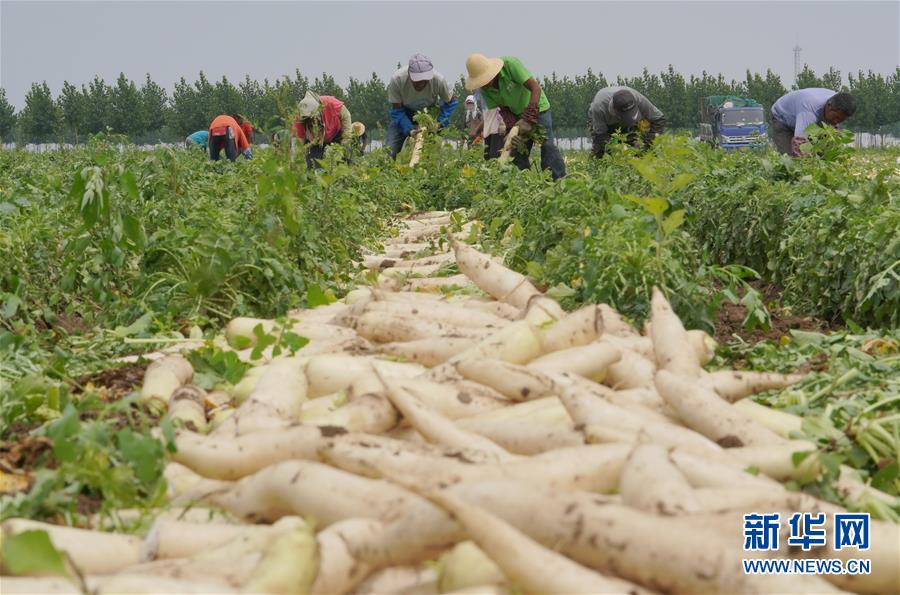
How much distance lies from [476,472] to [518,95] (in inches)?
345

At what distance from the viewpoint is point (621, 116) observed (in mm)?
11008

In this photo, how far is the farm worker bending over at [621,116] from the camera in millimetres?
10859

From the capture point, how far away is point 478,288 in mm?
4621

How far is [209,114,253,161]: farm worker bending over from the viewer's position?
15883 millimetres

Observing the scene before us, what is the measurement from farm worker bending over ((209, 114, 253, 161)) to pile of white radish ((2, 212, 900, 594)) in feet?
42.2

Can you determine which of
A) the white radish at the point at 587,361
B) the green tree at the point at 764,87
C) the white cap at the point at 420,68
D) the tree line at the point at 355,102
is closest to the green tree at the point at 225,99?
the tree line at the point at 355,102

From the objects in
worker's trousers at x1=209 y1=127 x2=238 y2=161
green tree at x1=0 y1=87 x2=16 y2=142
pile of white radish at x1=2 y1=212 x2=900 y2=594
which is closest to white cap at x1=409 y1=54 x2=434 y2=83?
worker's trousers at x1=209 y1=127 x2=238 y2=161

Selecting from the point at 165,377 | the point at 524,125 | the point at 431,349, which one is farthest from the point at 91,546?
the point at 524,125

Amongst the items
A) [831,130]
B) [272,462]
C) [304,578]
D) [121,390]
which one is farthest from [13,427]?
[831,130]

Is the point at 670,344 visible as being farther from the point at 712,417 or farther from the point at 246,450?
the point at 246,450

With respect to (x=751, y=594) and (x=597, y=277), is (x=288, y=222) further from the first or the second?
(x=751, y=594)

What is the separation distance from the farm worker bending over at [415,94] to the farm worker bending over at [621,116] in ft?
6.43

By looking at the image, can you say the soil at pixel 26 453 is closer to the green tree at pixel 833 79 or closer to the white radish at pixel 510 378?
the white radish at pixel 510 378

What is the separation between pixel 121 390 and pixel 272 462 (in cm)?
111
